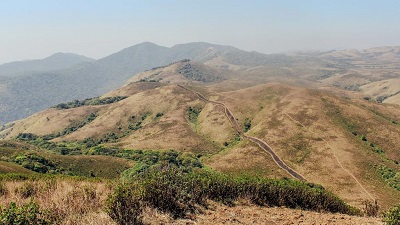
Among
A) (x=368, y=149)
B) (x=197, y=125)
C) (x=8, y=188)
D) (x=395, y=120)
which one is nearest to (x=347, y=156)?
(x=368, y=149)

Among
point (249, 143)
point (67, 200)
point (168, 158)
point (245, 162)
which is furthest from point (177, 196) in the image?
point (249, 143)

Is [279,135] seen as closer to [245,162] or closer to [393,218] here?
[245,162]

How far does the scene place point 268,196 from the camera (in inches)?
1025

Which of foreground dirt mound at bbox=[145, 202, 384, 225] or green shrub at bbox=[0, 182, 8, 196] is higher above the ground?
green shrub at bbox=[0, 182, 8, 196]

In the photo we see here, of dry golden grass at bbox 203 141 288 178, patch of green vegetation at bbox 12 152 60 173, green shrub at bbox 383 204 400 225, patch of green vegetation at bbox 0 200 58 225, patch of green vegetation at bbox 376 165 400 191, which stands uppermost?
patch of green vegetation at bbox 0 200 58 225

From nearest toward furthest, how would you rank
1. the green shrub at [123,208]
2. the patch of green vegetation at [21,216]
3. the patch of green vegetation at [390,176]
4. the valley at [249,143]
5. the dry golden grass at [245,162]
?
1. the patch of green vegetation at [21,216]
2. the green shrub at [123,208]
3. the patch of green vegetation at [390,176]
4. the valley at [249,143]
5. the dry golden grass at [245,162]

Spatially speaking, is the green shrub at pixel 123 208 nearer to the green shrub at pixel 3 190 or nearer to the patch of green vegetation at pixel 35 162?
the green shrub at pixel 3 190

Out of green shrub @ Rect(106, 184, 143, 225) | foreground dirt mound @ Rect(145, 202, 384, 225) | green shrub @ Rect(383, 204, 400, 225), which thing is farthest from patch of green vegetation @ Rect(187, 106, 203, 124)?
green shrub @ Rect(106, 184, 143, 225)

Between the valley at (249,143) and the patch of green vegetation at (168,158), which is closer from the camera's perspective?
the valley at (249,143)

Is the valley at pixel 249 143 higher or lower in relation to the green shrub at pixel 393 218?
lower

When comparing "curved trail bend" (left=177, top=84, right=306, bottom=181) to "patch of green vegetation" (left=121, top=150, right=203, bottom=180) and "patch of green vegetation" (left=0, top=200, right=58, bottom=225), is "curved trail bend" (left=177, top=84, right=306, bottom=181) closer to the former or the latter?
"patch of green vegetation" (left=121, top=150, right=203, bottom=180)

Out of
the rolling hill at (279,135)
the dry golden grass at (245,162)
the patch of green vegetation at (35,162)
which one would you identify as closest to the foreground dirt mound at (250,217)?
the rolling hill at (279,135)

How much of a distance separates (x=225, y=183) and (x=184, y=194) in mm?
7796

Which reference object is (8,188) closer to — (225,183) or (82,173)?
(225,183)
